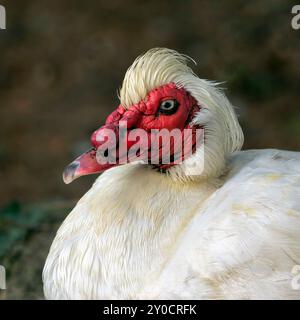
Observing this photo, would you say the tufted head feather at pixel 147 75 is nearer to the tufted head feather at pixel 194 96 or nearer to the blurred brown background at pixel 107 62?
the tufted head feather at pixel 194 96

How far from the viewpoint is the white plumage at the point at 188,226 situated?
2.79 m

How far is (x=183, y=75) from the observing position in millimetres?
3094

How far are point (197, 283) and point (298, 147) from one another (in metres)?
3.71

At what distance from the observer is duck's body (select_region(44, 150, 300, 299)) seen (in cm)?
279

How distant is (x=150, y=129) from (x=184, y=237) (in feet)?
1.63

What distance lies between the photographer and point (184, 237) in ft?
9.66

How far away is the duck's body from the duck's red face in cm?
16

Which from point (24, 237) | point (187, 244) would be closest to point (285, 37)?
point (24, 237)

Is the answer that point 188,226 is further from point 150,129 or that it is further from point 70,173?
point 70,173

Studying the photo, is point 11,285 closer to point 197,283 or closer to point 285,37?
point 197,283

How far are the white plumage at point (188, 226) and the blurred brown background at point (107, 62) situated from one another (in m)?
2.93

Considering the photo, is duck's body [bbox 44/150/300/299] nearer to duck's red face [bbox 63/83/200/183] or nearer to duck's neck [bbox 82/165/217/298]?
duck's neck [bbox 82/165/217/298]

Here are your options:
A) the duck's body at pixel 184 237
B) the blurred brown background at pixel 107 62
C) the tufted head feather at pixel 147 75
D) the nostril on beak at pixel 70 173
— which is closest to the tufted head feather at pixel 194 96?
the tufted head feather at pixel 147 75

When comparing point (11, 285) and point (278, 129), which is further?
point (278, 129)
